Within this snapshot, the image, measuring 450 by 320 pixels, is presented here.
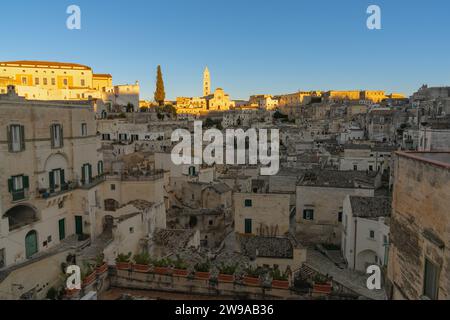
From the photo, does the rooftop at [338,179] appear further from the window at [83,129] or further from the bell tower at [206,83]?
the bell tower at [206,83]

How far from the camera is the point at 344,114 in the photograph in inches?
3824

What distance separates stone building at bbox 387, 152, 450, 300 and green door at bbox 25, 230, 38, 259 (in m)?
17.7

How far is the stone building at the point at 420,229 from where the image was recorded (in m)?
7.93

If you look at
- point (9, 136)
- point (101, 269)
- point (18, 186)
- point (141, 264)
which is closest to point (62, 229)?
point (18, 186)

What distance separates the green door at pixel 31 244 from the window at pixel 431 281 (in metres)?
18.9

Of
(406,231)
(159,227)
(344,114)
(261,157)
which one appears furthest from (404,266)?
(344,114)

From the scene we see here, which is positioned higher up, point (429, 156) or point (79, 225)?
point (429, 156)

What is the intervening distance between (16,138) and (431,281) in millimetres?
20461

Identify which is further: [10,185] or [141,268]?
[10,185]

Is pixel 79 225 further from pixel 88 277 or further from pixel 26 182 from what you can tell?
pixel 88 277

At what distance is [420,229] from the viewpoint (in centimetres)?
893

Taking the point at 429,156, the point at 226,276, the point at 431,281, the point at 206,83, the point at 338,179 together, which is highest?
the point at 206,83

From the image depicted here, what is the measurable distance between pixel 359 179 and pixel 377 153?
13.8 m
